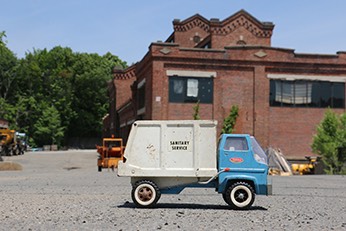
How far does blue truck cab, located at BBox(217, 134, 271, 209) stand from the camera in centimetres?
1260

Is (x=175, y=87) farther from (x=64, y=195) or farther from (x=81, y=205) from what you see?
(x=81, y=205)

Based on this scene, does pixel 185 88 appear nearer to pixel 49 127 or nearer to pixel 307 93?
pixel 307 93

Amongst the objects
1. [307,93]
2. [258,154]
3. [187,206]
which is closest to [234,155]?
[258,154]

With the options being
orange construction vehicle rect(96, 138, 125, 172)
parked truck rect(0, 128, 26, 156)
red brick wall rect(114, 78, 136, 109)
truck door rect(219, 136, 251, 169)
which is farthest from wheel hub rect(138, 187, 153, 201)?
red brick wall rect(114, 78, 136, 109)

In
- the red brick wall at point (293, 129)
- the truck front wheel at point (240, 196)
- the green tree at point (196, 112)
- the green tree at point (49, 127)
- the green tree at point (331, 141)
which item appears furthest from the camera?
the green tree at point (49, 127)

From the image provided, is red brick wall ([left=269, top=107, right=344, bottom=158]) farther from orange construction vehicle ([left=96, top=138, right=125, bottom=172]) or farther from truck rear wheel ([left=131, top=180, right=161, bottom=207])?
truck rear wheel ([left=131, top=180, right=161, bottom=207])

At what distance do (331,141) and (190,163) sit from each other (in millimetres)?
28012

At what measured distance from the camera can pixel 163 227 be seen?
9.42 metres

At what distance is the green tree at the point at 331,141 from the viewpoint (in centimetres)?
3816

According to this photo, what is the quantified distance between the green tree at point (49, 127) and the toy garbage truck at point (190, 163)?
76.2m

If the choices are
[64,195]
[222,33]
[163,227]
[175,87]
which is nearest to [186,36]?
[222,33]

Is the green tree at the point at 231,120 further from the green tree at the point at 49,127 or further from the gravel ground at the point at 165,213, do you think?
the green tree at the point at 49,127

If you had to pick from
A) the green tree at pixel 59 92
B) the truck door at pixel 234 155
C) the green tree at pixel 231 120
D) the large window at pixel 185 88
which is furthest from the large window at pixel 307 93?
the green tree at pixel 59 92

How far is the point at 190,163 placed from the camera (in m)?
12.7
